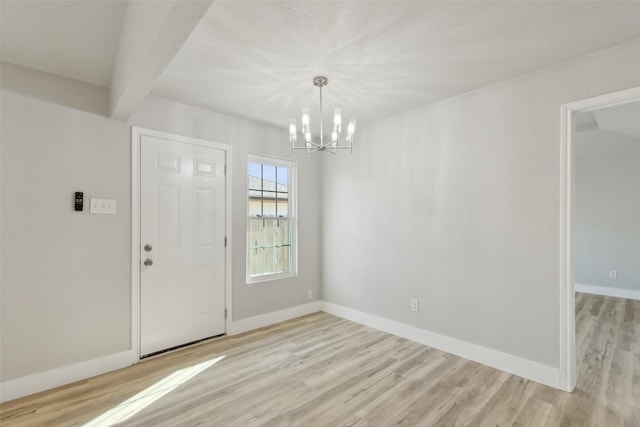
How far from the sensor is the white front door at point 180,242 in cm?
291

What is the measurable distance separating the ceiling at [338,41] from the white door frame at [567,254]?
0.55 m

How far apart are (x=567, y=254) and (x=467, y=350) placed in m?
1.27

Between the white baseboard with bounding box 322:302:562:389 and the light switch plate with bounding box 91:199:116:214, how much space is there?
2992 mm

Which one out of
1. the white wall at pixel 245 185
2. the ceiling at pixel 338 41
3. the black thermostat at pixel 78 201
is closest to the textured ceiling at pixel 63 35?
the ceiling at pixel 338 41

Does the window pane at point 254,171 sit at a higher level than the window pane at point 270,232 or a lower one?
higher

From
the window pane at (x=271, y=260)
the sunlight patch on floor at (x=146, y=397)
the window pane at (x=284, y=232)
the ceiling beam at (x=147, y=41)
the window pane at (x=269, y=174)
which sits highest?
the ceiling beam at (x=147, y=41)

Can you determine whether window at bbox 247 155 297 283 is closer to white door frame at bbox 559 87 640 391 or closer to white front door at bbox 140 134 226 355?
white front door at bbox 140 134 226 355

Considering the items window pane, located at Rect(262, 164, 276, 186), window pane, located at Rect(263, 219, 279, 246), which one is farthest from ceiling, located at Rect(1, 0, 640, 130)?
window pane, located at Rect(263, 219, 279, 246)

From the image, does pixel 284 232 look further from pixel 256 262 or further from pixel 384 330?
pixel 384 330

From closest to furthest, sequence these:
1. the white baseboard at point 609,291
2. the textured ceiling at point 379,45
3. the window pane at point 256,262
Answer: the textured ceiling at point 379,45, the window pane at point 256,262, the white baseboard at point 609,291

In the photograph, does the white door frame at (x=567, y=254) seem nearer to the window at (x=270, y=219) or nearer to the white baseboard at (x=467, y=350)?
the white baseboard at (x=467, y=350)

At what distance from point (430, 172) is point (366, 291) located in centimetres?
171

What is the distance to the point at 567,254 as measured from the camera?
91.0 inches

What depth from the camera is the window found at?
3.79m
